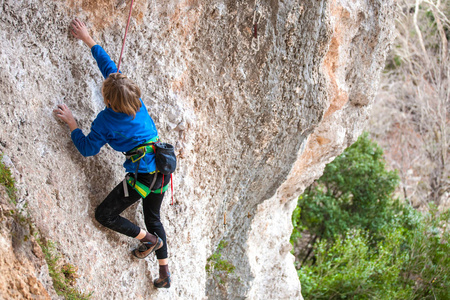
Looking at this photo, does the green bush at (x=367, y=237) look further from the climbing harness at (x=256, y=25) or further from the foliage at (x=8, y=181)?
the foliage at (x=8, y=181)

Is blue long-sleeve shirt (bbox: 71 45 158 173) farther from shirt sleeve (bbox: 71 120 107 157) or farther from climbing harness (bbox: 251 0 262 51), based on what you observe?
climbing harness (bbox: 251 0 262 51)

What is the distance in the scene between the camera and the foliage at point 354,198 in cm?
1054

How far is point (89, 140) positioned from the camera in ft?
8.98

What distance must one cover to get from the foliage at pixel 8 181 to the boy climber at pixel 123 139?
45cm

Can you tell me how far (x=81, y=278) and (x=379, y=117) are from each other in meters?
14.1

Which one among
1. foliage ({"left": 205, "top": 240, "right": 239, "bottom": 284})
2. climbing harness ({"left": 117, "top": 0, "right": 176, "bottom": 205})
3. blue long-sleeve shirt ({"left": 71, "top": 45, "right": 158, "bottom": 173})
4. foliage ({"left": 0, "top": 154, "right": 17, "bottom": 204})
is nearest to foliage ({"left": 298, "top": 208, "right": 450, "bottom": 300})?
foliage ({"left": 205, "top": 240, "right": 239, "bottom": 284})

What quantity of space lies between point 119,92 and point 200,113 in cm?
135

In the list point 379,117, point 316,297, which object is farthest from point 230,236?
point 379,117

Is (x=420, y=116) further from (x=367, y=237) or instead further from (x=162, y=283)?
(x=162, y=283)

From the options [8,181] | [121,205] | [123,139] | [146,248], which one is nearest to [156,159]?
[123,139]

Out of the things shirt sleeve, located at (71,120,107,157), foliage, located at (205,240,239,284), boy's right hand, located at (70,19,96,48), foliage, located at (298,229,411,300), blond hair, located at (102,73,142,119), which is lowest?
foliage, located at (298,229,411,300)

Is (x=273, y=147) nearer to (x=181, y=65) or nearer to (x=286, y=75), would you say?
(x=286, y=75)

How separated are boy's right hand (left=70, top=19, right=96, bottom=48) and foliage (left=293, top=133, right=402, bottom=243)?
8.44 metres

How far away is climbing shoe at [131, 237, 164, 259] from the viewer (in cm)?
323
